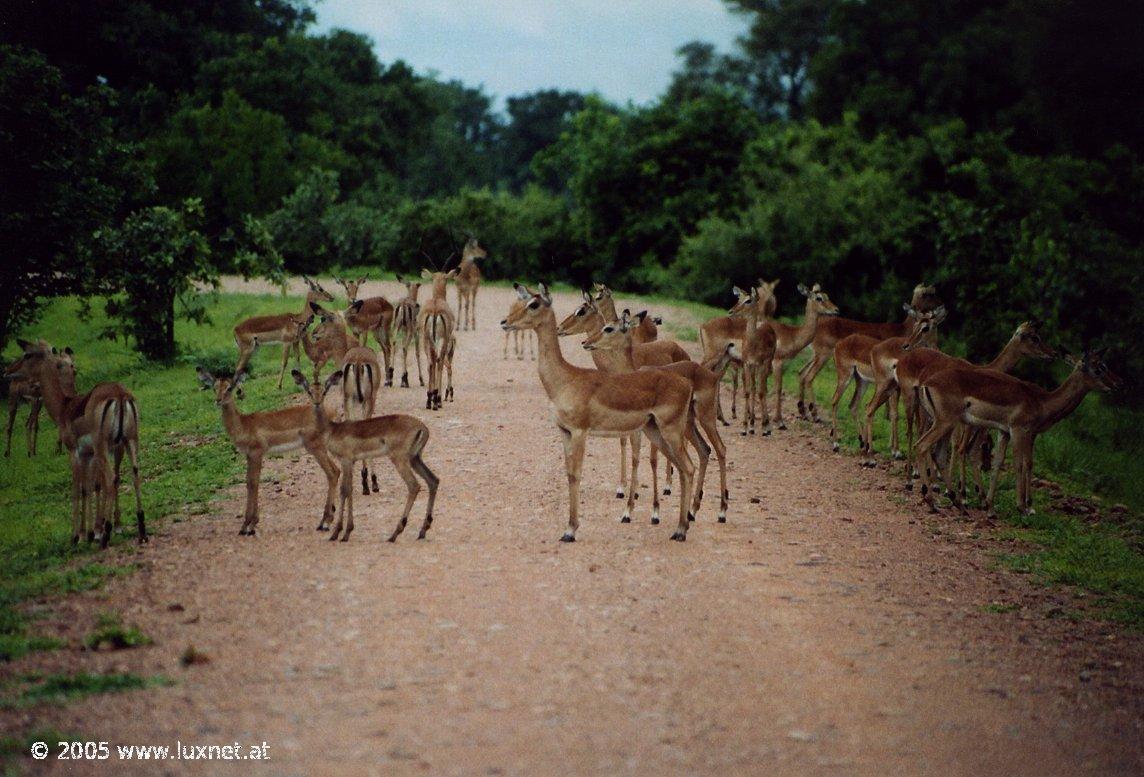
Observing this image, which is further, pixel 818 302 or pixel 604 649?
pixel 818 302

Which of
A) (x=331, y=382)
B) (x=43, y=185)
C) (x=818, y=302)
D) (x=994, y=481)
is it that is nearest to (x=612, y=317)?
(x=818, y=302)

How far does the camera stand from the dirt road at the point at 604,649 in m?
5.71

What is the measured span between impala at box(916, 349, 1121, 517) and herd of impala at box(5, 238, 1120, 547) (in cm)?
2

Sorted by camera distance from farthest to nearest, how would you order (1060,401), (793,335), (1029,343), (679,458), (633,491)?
(793,335)
(1029,343)
(1060,401)
(633,491)
(679,458)

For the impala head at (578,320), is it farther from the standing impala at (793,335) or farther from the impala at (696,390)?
the standing impala at (793,335)

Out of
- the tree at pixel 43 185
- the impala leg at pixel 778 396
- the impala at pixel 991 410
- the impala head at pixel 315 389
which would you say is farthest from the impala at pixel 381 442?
the tree at pixel 43 185

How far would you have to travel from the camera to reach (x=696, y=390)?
10.9 metres

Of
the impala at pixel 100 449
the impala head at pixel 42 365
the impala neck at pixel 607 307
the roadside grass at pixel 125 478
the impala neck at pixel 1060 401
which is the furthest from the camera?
the impala neck at pixel 607 307

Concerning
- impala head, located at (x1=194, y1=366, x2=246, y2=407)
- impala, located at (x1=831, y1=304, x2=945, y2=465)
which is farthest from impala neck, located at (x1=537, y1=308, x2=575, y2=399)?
impala, located at (x1=831, y1=304, x2=945, y2=465)

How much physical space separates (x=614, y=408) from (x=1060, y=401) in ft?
16.0

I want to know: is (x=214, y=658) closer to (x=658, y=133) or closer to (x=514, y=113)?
(x=658, y=133)

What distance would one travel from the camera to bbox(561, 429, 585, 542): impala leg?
9273mm

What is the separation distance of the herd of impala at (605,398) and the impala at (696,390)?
0.02m

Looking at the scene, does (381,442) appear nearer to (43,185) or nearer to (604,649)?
(604,649)
